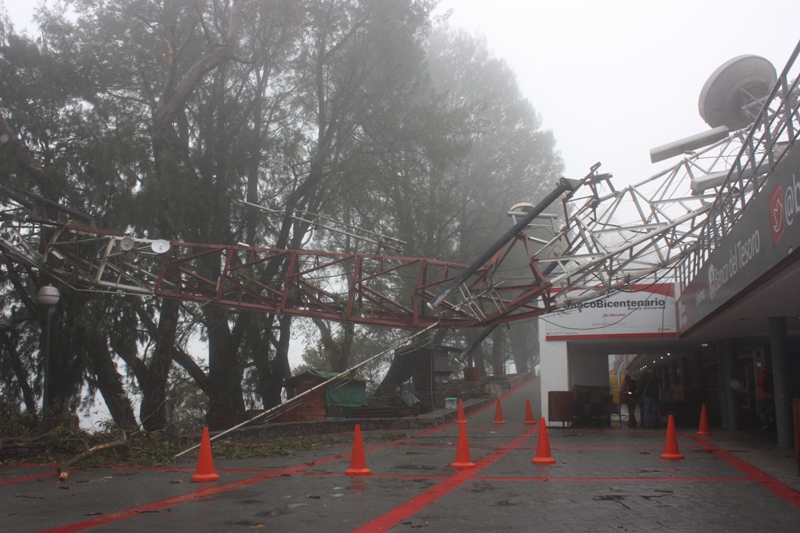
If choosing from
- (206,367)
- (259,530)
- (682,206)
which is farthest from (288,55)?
(259,530)

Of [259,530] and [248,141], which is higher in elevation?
[248,141]

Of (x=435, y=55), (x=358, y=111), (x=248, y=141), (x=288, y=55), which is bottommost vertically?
(x=248, y=141)

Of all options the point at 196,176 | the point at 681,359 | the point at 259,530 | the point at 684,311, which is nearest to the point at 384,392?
the point at 681,359

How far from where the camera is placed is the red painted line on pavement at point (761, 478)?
29.4ft

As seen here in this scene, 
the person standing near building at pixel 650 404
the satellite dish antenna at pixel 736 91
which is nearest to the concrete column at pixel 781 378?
the satellite dish antenna at pixel 736 91

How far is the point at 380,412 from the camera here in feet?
84.8

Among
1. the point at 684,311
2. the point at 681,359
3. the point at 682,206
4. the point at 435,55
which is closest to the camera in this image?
the point at 682,206

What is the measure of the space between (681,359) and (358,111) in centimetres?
1660

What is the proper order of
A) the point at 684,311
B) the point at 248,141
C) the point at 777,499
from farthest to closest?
the point at 248,141, the point at 684,311, the point at 777,499

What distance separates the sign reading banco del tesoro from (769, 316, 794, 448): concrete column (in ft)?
4.64

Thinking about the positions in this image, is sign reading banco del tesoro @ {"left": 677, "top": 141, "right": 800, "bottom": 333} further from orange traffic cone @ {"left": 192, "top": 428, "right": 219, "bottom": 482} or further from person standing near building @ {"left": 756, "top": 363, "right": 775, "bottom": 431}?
orange traffic cone @ {"left": 192, "top": 428, "right": 219, "bottom": 482}

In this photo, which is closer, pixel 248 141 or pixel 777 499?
Answer: pixel 777 499

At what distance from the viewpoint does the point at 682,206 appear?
1786 cm

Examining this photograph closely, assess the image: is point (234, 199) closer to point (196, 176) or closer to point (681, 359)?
point (196, 176)
